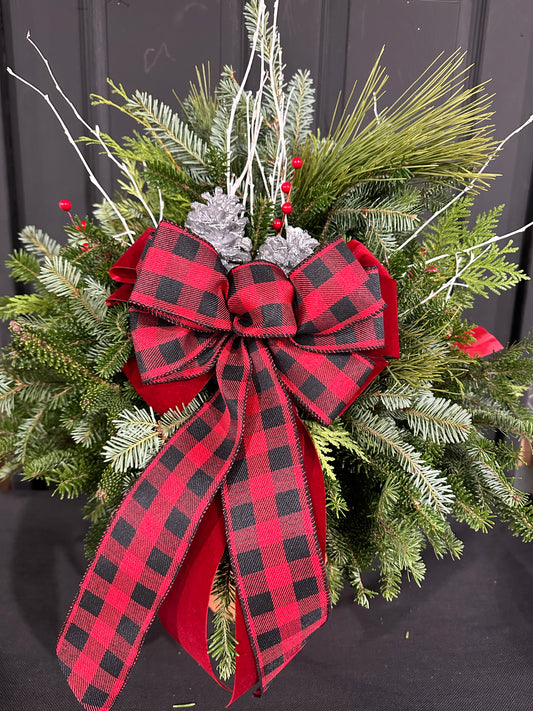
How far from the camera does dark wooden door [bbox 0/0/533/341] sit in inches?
36.8

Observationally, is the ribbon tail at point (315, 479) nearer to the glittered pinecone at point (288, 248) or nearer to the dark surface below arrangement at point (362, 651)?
the glittered pinecone at point (288, 248)

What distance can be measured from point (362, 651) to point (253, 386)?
0.44 meters

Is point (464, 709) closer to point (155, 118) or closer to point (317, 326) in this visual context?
point (317, 326)

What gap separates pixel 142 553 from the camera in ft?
1.54

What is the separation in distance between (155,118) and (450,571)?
2.69ft

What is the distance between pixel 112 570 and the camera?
48 cm

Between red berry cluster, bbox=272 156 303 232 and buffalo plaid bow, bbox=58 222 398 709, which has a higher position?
red berry cluster, bbox=272 156 303 232

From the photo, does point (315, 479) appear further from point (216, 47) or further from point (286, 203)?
point (216, 47)

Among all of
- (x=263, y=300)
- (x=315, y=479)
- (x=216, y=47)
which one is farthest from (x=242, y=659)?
(x=216, y=47)

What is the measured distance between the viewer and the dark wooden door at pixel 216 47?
3.07ft

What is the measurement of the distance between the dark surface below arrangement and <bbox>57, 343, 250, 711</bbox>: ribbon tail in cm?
15

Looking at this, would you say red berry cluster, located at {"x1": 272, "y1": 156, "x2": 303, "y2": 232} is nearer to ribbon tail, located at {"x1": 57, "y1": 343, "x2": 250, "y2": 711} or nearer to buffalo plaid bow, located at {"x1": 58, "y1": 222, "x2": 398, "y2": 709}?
buffalo plaid bow, located at {"x1": 58, "y1": 222, "x2": 398, "y2": 709}

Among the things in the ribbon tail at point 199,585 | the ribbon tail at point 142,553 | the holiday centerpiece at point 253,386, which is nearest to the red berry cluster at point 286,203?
the holiday centerpiece at point 253,386

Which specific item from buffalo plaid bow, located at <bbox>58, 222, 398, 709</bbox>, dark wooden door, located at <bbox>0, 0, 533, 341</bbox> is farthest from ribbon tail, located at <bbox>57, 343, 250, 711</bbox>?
dark wooden door, located at <bbox>0, 0, 533, 341</bbox>
